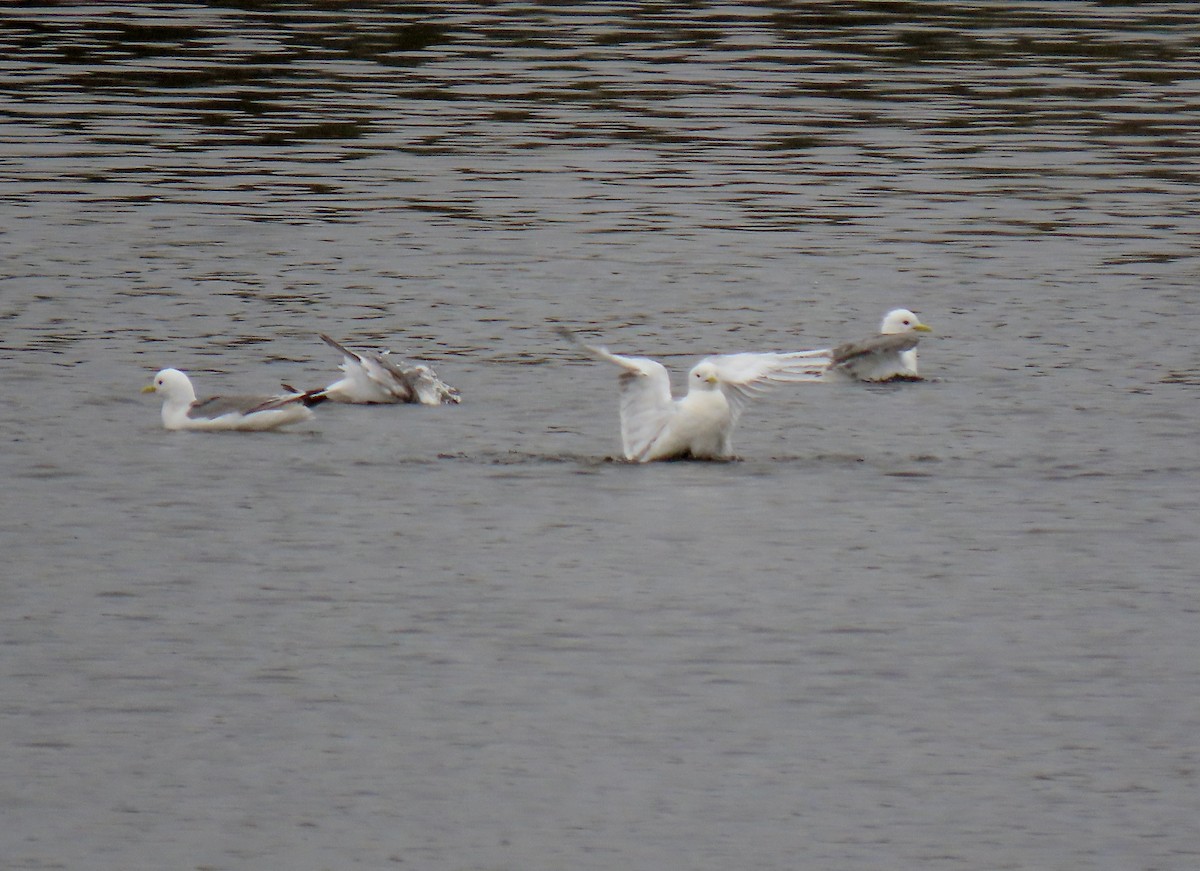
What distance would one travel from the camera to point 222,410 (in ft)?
58.3

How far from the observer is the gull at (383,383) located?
61.1 ft

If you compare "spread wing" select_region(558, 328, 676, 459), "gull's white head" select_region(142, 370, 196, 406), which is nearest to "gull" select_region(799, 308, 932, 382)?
"spread wing" select_region(558, 328, 676, 459)

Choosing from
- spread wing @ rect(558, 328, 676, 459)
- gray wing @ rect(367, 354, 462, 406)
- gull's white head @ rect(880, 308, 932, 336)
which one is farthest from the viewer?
gull's white head @ rect(880, 308, 932, 336)

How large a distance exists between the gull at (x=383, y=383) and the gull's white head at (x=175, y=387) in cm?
94

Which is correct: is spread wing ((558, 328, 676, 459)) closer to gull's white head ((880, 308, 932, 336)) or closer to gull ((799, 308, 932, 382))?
gull ((799, 308, 932, 382))

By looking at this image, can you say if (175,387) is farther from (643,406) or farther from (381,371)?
(643,406)

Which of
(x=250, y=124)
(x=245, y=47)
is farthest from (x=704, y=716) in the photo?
(x=245, y=47)

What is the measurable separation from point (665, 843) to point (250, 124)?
2656 centimetres

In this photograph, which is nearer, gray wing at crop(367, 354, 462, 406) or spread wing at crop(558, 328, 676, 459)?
spread wing at crop(558, 328, 676, 459)

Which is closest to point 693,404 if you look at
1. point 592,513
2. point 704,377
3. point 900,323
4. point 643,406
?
point 704,377

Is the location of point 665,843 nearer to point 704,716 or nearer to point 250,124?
point 704,716

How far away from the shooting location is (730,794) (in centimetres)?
1049

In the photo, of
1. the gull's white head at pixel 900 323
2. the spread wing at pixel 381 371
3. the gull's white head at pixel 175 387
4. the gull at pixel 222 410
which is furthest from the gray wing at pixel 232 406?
the gull's white head at pixel 900 323

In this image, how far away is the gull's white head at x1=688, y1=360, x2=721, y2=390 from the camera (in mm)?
16781
